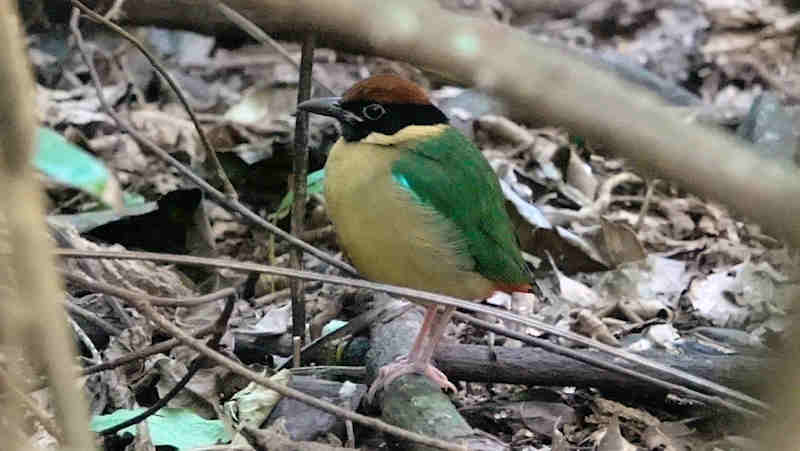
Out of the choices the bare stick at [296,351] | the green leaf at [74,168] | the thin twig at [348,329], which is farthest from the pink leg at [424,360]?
the green leaf at [74,168]

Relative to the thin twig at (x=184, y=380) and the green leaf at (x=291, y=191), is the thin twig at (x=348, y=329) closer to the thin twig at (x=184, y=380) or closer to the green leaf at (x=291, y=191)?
the thin twig at (x=184, y=380)

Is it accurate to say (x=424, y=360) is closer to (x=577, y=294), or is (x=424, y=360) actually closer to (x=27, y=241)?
(x=577, y=294)

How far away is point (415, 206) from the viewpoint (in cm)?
383

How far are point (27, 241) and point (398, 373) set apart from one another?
2138 millimetres

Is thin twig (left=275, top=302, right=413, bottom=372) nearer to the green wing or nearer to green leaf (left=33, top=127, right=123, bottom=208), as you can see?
the green wing

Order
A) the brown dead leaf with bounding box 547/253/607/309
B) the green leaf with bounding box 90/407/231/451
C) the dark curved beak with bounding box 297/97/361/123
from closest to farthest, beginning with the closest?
the green leaf with bounding box 90/407/231/451 → the dark curved beak with bounding box 297/97/361/123 → the brown dead leaf with bounding box 547/253/607/309

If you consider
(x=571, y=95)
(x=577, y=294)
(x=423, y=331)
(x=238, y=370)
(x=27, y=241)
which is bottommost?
(x=577, y=294)

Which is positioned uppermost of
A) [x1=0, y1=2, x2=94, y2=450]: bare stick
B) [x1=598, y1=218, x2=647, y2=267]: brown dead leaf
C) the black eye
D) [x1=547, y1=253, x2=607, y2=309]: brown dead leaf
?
[x1=0, y1=2, x2=94, y2=450]: bare stick

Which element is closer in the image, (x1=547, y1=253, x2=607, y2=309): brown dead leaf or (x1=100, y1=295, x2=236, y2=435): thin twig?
(x1=100, y1=295, x2=236, y2=435): thin twig

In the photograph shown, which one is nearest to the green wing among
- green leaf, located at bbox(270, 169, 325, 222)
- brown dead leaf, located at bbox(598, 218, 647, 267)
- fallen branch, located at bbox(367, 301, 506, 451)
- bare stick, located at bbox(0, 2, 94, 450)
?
fallen branch, located at bbox(367, 301, 506, 451)

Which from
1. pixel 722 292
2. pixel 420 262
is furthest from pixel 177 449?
pixel 722 292

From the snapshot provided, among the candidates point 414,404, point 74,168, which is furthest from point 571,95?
point 414,404

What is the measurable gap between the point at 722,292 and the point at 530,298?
81 cm

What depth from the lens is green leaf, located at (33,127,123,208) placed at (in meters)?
1.51
